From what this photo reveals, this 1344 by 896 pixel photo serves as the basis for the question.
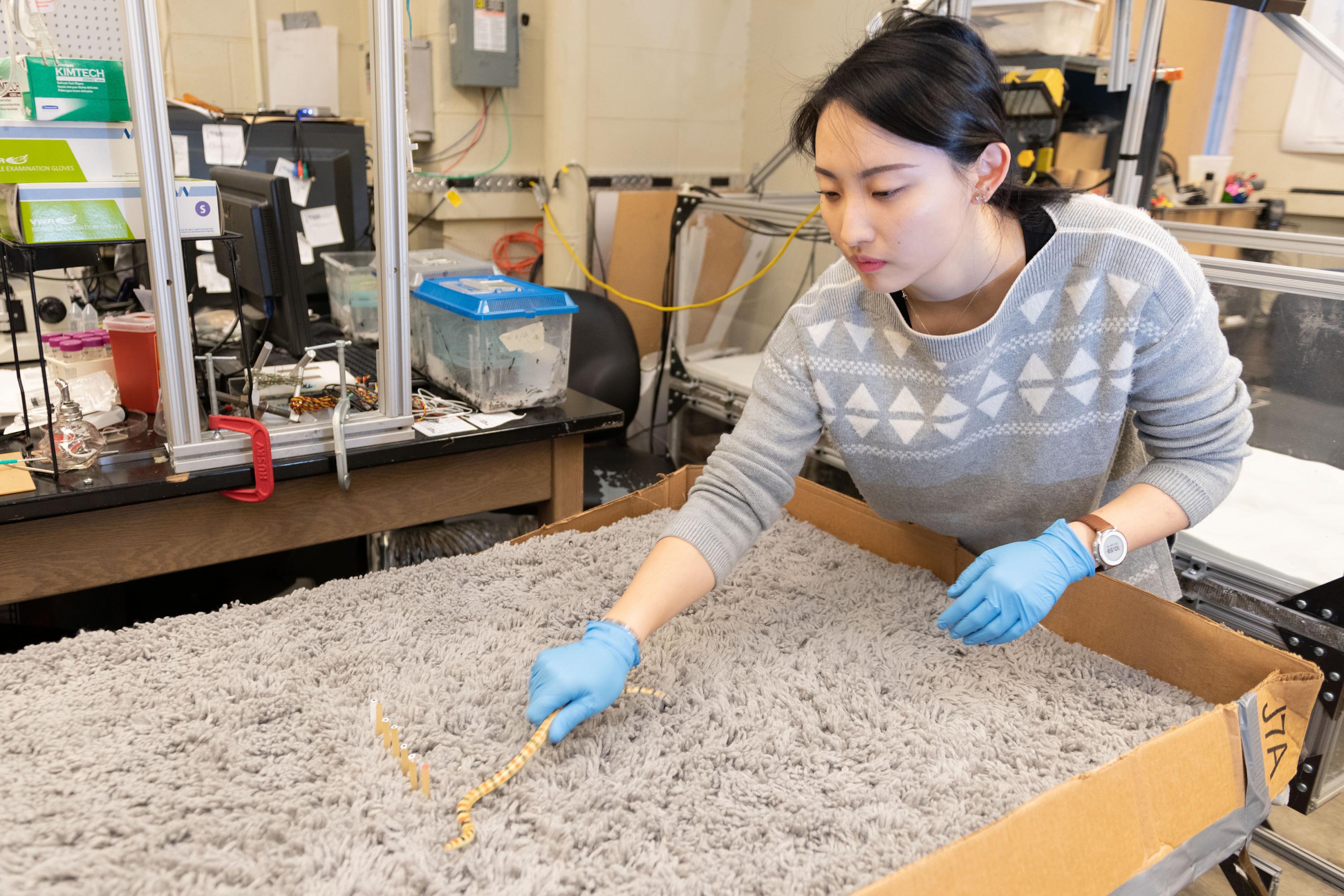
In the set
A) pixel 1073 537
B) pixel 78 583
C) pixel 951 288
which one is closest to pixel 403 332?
pixel 78 583

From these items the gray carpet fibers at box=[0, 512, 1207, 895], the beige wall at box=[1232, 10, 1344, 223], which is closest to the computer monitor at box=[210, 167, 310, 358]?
the gray carpet fibers at box=[0, 512, 1207, 895]

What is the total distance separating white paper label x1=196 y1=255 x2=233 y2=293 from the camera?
210 centimetres

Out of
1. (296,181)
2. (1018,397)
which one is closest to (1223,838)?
(1018,397)

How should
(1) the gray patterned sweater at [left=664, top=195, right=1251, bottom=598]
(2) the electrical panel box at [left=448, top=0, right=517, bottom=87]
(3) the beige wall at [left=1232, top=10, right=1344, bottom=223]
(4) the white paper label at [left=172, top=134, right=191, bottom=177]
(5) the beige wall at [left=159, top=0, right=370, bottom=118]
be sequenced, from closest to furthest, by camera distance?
(1) the gray patterned sweater at [left=664, top=195, right=1251, bottom=598] → (4) the white paper label at [left=172, top=134, right=191, bottom=177] → (5) the beige wall at [left=159, top=0, right=370, bottom=118] → (2) the electrical panel box at [left=448, top=0, right=517, bottom=87] → (3) the beige wall at [left=1232, top=10, right=1344, bottom=223]

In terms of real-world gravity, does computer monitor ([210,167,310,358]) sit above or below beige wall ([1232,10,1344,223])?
below

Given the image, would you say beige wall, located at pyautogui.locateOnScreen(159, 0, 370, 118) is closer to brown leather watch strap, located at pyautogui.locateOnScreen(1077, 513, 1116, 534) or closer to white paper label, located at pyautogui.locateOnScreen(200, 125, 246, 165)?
white paper label, located at pyautogui.locateOnScreen(200, 125, 246, 165)

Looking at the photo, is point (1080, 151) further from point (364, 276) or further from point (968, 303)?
point (364, 276)

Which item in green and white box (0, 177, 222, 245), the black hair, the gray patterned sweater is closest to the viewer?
the black hair

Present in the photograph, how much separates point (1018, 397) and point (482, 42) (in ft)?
7.60

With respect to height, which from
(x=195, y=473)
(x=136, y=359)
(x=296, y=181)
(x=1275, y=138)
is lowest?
(x=195, y=473)

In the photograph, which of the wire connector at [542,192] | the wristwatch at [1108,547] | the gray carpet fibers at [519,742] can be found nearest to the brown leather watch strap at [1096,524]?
the wristwatch at [1108,547]

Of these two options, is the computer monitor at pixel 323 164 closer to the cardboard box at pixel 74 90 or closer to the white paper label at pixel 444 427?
the white paper label at pixel 444 427

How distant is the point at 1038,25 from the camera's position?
251cm

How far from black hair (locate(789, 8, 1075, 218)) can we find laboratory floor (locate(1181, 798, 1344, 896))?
3.73ft
